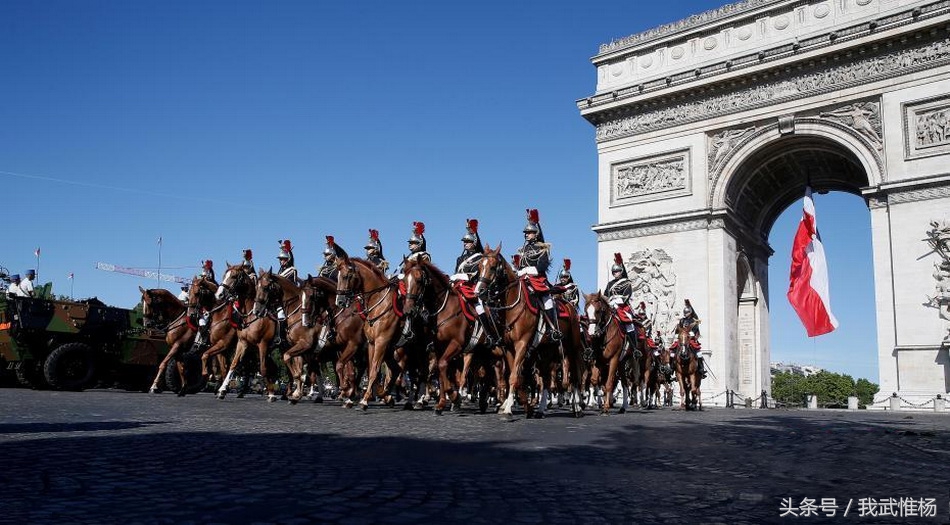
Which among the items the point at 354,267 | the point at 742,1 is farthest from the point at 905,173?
the point at 354,267

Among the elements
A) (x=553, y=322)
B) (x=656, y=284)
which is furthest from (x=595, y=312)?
(x=656, y=284)

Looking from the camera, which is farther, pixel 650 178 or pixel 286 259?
pixel 650 178

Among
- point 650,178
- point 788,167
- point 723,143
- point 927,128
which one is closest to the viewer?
point 927,128

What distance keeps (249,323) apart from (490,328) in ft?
18.6

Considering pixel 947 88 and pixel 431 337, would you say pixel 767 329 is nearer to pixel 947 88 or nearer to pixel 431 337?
pixel 947 88

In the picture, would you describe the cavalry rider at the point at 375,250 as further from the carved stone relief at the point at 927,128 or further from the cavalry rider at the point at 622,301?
the carved stone relief at the point at 927,128

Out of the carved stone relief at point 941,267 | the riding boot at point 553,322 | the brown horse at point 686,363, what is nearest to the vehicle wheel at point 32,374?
the riding boot at point 553,322

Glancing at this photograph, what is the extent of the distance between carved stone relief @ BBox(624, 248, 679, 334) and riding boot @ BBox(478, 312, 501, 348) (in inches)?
712

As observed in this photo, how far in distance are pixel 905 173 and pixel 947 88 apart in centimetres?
312

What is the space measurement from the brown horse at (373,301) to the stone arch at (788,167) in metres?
20.0

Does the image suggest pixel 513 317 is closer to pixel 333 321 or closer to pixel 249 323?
pixel 333 321

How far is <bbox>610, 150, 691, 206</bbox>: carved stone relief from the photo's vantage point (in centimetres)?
3047

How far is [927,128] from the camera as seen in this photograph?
82.7 feet

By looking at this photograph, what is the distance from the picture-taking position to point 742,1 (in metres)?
29.9
